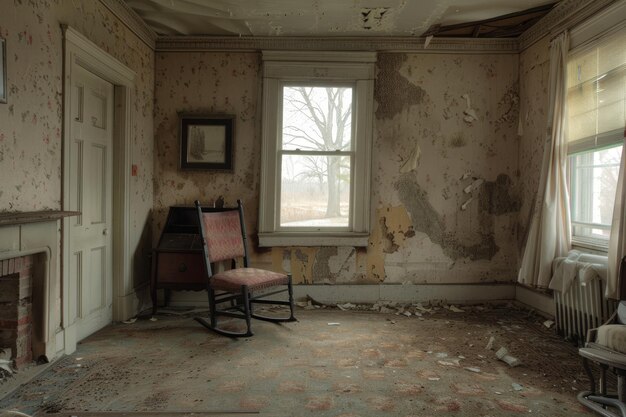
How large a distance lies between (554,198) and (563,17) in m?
1.61

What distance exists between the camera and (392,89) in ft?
14.9

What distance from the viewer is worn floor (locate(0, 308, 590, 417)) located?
234 cm

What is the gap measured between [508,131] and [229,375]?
3755mm

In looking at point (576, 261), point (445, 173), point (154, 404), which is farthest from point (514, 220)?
point (154, 404)

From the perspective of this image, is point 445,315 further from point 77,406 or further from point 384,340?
point 77,406

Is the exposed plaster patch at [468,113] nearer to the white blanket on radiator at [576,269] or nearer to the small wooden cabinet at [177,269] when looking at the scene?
the white blanket on radiator at [576,269]

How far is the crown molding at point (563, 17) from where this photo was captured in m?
3.41

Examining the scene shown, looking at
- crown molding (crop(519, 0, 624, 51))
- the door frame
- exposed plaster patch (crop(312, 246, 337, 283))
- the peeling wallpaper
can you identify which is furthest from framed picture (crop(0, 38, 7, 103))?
crown molding (crop(519, 0, 624, 51))

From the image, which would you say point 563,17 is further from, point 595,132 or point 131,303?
point 131,303

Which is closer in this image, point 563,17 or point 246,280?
point 246,280

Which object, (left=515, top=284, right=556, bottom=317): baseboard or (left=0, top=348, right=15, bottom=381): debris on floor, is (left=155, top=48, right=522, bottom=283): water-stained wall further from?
(left=0, top=348, right=15, bottom=381): debris on floor

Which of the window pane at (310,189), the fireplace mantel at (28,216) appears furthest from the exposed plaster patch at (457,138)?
the fireplace mantel at (28,216)

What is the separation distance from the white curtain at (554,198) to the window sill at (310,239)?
5.28ft

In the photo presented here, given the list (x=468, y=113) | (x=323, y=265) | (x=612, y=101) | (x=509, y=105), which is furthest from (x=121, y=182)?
(x=612, y=101)
